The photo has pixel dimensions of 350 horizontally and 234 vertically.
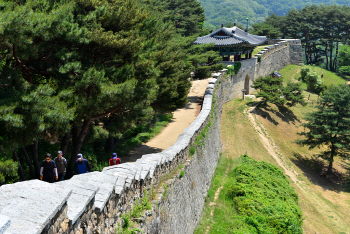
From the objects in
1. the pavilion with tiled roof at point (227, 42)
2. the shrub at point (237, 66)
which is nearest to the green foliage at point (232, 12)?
the pavilion with tiled roof at point (227, 42)

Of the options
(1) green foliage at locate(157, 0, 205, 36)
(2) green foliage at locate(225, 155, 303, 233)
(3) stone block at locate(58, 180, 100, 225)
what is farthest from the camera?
(1) green foliage at locate(157, 0, 205, 36)

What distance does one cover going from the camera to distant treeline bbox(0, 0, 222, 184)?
6930 millimetres

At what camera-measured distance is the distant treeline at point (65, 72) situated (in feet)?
22.7

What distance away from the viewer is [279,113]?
27.8 m

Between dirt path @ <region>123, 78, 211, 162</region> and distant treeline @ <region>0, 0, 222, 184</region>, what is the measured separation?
162cm

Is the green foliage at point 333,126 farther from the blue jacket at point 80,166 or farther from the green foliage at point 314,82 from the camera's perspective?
the blue jacket at point 80,166

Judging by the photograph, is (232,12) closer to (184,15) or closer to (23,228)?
(184,15)

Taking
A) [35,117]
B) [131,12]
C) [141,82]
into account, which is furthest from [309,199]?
[35,117]

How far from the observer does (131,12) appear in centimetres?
989

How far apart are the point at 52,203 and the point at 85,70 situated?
6.75 metres

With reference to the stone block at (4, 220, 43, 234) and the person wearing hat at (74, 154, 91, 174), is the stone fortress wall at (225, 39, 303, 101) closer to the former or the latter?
the person wearing hat at (74, 154, 91, 174)

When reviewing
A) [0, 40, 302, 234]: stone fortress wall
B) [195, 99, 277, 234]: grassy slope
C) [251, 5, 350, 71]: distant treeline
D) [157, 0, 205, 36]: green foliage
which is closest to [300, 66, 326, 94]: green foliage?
[251, 5, 350, 71]: distant treeline

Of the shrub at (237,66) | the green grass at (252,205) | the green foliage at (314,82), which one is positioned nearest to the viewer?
the green grass at (252,205)

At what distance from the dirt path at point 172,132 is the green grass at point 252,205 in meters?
2.95
